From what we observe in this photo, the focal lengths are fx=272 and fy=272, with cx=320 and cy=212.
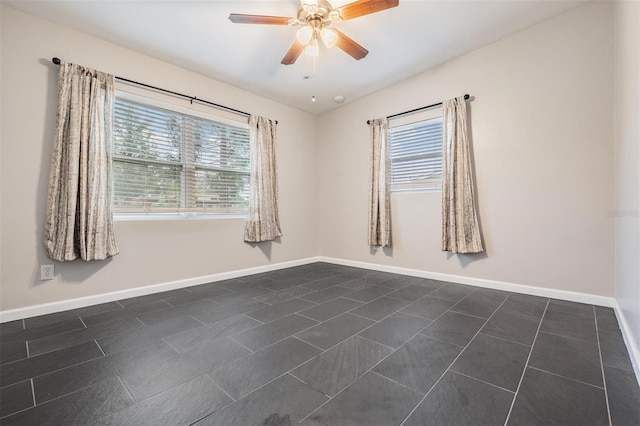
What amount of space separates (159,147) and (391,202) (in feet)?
9.66

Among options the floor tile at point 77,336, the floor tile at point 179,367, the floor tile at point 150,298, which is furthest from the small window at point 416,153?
the floor tile at point 77,336

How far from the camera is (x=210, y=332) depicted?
1.91 meters

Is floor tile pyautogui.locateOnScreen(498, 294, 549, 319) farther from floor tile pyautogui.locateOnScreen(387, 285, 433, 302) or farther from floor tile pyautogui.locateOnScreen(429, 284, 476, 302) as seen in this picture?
floor tile pyautogui.locateOnScreen(387, 285, 433, 302)

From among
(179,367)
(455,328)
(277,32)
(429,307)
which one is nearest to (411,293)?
(429,307)

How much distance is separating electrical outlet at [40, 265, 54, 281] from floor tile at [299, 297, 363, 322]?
2.19 m

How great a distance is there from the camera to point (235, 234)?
3.67m

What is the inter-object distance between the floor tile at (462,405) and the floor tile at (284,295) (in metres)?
1.62

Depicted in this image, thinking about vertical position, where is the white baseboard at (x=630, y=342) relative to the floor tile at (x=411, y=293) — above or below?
above

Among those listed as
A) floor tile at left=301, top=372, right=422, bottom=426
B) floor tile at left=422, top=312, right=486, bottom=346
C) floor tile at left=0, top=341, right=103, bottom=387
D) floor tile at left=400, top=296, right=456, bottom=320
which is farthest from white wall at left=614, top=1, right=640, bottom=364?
floor tile at left=0, top=341, right=103, bottom=387

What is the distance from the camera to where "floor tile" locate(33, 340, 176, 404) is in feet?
4.19

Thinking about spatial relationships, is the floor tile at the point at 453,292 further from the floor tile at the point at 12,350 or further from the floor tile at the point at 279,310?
the floor tile at the point at 12,350

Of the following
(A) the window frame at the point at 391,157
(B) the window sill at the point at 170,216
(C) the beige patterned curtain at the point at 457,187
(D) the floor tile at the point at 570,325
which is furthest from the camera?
(A) the window frame at the point at 391,157

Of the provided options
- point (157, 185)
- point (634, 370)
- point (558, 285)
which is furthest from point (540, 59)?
point (157, 185)

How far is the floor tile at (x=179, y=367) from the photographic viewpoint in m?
1.30
